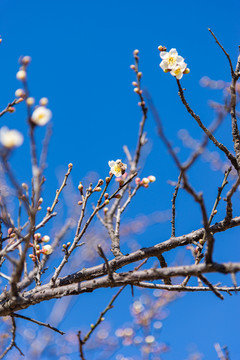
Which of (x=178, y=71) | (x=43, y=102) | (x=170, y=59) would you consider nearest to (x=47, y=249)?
(x=43, y=102)

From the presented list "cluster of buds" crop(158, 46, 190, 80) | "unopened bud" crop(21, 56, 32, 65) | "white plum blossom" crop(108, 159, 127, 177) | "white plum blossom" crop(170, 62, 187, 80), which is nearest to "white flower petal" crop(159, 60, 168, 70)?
"cluster of buds" crop(158, 46, 190, 80)

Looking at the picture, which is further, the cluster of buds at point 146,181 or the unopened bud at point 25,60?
the cluster of buds at point 146,181

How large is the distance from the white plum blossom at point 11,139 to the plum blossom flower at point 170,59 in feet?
5.82

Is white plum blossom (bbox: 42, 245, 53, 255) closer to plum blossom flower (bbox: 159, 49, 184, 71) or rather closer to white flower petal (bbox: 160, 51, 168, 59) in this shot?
plum blossom flower (bbox: 159, 49, 184, 71)

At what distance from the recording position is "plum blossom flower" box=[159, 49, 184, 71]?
111 inches

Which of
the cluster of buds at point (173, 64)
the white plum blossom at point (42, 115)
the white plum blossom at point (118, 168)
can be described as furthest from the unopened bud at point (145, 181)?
the white plum blossom at point (42, 115)

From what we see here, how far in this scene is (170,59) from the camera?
9.45 feet

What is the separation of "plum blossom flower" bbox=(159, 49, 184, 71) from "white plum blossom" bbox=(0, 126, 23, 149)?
69.8 inches

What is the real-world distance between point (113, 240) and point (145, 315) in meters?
5.20

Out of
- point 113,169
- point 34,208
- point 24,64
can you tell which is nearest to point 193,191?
point 34,208

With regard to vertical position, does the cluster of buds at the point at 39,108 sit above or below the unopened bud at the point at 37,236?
below

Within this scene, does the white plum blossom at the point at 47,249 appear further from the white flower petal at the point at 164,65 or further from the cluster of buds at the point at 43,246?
the white flower petal at the point at 164,65

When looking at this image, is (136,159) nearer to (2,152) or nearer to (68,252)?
(2,152)

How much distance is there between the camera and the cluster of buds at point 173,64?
274 cm
